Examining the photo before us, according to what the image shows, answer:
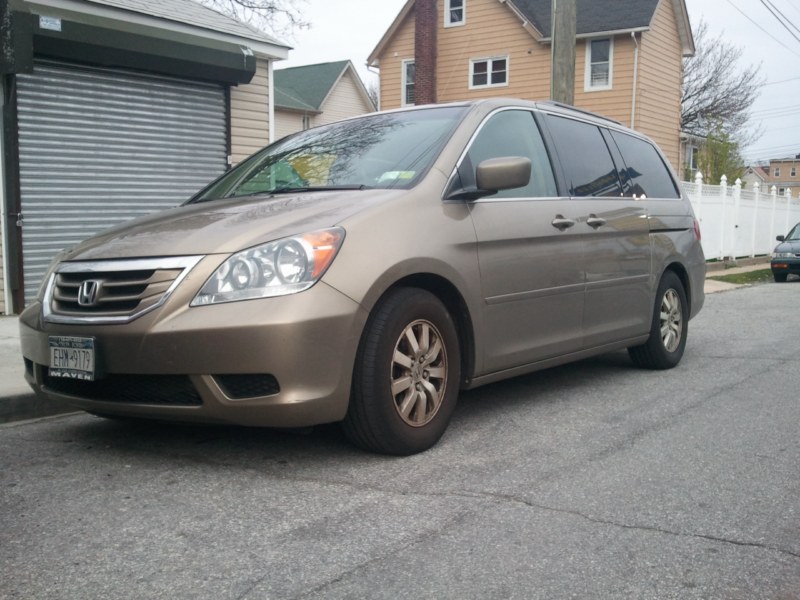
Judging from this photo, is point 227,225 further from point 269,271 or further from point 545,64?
point 545,64

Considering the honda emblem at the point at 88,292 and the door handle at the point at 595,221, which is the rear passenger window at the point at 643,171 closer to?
the door handle at the point at 595,221

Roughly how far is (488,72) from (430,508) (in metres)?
25.1

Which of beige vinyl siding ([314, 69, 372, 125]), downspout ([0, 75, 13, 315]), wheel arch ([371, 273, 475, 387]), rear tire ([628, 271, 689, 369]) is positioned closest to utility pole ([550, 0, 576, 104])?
rear tire ([628, 271, 689, 369])

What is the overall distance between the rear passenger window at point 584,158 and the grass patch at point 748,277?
1226cm

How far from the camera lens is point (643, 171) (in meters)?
6.35

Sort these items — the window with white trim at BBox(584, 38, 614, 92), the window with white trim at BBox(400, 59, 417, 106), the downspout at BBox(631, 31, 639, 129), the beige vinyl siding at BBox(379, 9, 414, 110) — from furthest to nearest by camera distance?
the window with white trim at BBox(400, 59, 417, 106) → the beige vinyl siding at BBox(379, 9, 414, 110) → the window with white trim at BBox(584, 38, 614, 92) → the downspout at BBox(631, 31, 639, 129)

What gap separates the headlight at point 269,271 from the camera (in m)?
3.57

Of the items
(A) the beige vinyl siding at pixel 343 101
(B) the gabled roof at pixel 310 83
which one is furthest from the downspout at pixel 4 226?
(A) the beige vinyl siding at pixel 343 101

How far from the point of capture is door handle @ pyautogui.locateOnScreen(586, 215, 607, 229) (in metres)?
5.30

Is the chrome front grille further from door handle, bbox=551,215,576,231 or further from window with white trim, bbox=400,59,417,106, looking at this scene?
window with white trim, bbox=400,59,417,106

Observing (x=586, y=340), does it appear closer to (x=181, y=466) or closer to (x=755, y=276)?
(x=181, y=466)

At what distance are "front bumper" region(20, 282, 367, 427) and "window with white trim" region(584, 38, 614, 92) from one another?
76.6ft

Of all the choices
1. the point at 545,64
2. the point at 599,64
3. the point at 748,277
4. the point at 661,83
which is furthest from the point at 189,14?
the point at 661,83

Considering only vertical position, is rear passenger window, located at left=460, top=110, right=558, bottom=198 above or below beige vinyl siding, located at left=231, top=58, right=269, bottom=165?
below
